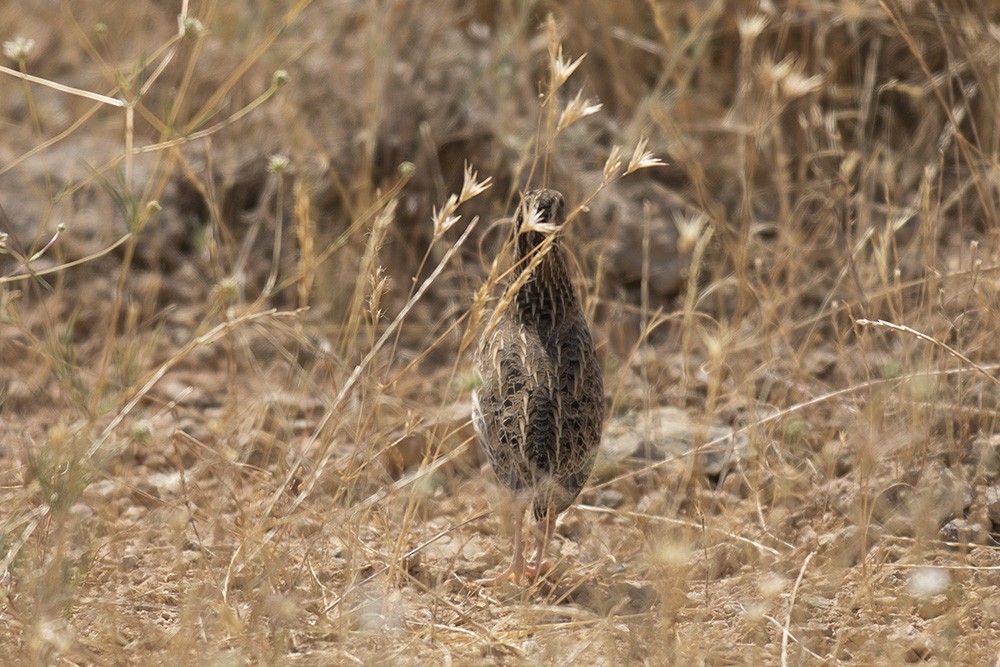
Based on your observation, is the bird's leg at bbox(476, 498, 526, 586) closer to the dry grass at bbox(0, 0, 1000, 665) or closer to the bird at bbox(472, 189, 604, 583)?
the bird at bbox(472, 189, 604, 583)

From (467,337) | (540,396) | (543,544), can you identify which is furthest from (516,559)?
(467,337)

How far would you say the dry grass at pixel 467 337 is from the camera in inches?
148

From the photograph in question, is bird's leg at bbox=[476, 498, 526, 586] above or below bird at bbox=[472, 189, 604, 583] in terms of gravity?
below

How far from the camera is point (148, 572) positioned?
4305mm

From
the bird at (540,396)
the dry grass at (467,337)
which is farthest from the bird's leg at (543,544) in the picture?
the dry grass at (467,337)

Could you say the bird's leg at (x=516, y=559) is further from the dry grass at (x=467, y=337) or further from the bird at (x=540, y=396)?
the dry grass at (x=467, y=337)

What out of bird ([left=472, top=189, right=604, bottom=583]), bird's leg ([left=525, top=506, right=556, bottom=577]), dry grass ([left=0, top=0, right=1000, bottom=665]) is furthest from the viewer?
bird's leg ([left=525, top=506, right=556, bottom=577])

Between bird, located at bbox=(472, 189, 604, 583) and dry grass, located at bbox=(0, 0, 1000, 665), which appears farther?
bird, located at bbox=(472, 189, 604, 583)

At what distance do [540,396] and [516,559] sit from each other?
67cm

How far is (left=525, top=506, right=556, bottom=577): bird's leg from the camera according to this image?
436 cm

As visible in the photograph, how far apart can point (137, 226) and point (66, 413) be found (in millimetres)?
2109

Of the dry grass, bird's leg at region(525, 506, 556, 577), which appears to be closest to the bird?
bird's leg at region(525, 506, 556, 577)

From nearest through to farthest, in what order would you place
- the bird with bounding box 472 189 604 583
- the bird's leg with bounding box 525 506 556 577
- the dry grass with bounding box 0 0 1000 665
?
the dry grass with bounding box 0 0 1000 665 < the bird with bounding box 472 189 604 583 < the bird's leg with bounding box 525 506 556 577

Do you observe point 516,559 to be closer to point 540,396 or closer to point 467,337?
point 540,396
